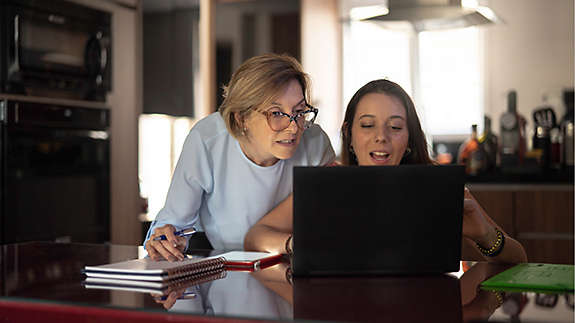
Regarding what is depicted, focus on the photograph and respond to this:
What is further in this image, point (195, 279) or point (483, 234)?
point (483, 234)

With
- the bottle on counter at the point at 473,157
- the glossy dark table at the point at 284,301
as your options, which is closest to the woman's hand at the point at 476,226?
the glossy dark table at the point at 284,301

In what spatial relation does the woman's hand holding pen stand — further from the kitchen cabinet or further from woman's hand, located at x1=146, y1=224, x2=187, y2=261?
the kitchen cabinet

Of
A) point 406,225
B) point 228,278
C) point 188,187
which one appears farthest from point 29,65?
point 406,225

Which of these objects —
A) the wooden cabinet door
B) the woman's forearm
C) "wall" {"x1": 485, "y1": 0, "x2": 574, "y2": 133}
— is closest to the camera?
the woman's forearm

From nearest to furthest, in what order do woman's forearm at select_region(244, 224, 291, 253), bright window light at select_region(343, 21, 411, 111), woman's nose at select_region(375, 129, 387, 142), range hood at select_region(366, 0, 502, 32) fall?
1. woman's forearm at select_region(244, 224, 291, 253)
2. woman's nose at select_region(375, 129, 387, 142)
3. range hood at select_region(366, 0, 502, 32)
4. bright window light at select_region(343, 21, 411, 111)

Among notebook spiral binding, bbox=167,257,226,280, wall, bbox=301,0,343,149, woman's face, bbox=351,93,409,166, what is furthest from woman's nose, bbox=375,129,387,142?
wall, bbox=301,0,343,149

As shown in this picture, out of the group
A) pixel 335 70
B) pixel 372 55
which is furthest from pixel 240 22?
pixel 372 55

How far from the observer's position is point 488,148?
3.47 m

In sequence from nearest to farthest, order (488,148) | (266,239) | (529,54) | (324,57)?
(266,239) → (488,148) → (529,54) → (324,57)

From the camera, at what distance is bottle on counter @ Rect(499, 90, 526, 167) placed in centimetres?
354

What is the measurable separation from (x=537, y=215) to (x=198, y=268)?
7.58 ft

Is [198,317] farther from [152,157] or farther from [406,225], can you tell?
[152,157]

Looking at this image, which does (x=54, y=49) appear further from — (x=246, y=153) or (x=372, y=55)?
(x=372, y=55)

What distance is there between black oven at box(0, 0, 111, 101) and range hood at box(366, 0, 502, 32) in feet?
5.00
